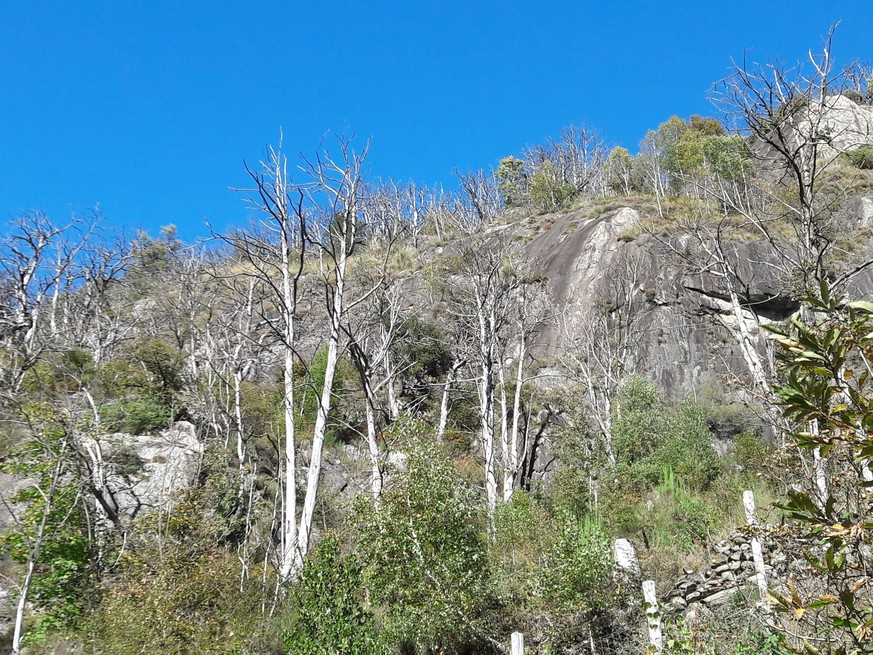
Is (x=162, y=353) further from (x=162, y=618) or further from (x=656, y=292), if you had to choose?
(x=656, y=292)

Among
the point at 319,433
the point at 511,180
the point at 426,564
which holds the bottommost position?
the point at 426,564

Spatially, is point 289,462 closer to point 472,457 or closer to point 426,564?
point 426,564

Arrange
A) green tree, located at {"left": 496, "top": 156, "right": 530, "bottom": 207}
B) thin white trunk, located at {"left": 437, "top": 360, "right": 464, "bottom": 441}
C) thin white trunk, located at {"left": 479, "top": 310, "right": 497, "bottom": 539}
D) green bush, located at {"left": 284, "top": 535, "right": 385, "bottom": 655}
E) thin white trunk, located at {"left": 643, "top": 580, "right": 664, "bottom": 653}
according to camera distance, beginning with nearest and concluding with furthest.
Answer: thin white trunk, located at {"left": 643, "top": 580, "right": 664, "bottom": 653} < green bush, located at {"left": 284, "top": 535, "right": 385, "bottom": 655} < thin white trunk, located at {"left": 479, "top": 310, "right": 497, "bottom": 539} < thin white trunk, located at {"left": 437, "top": 360, "right": 464, "bottom": 441} < green tree, located at {"left": 496, "top": 156, "right": 530, "bottom": 207}

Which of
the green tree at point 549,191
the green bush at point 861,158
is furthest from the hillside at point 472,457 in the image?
the green tree at point 549,191

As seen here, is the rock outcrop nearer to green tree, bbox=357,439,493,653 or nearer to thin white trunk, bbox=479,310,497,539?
green tree, bbox=357,439,493,653

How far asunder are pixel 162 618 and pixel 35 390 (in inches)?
591

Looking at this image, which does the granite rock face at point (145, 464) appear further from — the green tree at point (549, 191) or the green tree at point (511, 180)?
the green tree at point (511, 180)

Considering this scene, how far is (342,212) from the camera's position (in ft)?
39.9

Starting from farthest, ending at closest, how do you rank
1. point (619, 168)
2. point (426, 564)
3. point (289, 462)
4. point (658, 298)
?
1. point (619, 168)
2. point (658, 298)
3. point (289, 462)
4. point (426, 564)

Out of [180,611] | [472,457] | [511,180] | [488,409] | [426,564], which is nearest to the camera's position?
[180,611]

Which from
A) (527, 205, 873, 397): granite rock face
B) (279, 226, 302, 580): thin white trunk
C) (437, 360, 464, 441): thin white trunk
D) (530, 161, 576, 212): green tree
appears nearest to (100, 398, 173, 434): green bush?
(279, 226, 302, 580): thin white trunk

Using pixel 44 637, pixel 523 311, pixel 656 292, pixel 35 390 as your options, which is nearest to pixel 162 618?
pixel 44 637

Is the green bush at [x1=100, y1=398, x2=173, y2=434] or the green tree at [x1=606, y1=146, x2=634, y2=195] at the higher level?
the green tree at [x1=606, y1=146, x2=634, y2=195]

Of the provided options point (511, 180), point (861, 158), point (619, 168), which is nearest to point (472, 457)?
point (619, 168)
